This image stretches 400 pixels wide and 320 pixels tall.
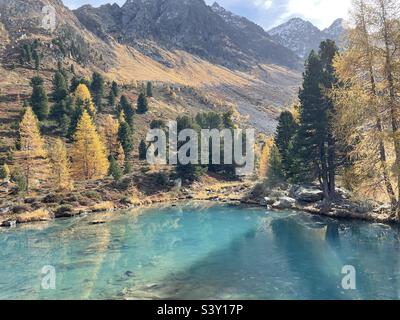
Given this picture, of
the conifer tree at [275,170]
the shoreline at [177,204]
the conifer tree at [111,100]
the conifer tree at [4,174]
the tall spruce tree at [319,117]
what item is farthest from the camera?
the conifer tree at [111,100]

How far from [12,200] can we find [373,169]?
149 feet

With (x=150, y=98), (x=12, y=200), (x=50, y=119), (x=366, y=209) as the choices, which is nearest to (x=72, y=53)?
A: (x=150, y=98)

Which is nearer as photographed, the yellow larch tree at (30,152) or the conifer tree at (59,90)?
the yellow larch tree at (30,152)

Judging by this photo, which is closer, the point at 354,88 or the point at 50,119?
the point at 354,88

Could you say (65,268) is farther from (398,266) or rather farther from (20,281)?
(398,266)

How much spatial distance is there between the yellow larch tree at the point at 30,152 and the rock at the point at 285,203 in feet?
116

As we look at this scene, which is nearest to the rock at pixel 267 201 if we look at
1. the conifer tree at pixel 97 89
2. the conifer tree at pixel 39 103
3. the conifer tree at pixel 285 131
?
the conifer tree at pixel 285 131

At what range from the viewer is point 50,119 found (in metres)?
93.9
